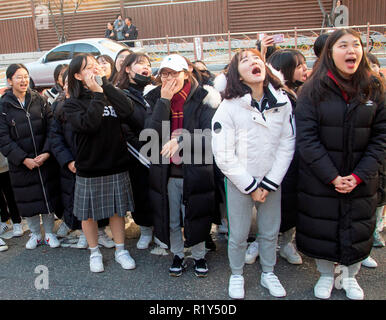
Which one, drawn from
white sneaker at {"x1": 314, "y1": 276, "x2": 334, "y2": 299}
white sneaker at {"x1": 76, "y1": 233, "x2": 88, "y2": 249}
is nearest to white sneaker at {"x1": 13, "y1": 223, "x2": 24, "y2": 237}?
white sneaker at {"x1": 76, "y1": 233, "x2": 88, "y2": 249}

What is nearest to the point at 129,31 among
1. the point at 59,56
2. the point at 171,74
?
the point at 59,56

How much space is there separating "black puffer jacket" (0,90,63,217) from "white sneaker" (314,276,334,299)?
267 cm

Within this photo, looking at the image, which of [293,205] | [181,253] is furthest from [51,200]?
[293,205]

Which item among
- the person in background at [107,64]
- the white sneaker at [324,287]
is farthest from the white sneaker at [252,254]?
the person in background at [107,64]

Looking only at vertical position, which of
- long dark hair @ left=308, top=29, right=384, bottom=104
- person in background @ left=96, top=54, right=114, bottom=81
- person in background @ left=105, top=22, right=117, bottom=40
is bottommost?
long dark hair @ left=308, top=29, right=384, bottom=104

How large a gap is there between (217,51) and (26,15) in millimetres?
10964

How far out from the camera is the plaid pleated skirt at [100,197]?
328cm

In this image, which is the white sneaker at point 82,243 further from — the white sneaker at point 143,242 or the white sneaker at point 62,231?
the white sneaker at point 143,242

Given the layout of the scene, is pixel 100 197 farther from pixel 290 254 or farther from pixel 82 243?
pixel 290 254

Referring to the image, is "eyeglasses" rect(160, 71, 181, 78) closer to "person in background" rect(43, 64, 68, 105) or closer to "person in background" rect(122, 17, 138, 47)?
"person in background" rect(43, 64, 68, 105)

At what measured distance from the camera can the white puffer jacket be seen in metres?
2.71

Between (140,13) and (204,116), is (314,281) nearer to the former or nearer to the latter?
(204,116)

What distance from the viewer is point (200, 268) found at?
3.22 metres

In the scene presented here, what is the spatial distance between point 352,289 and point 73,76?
8.95 ft
